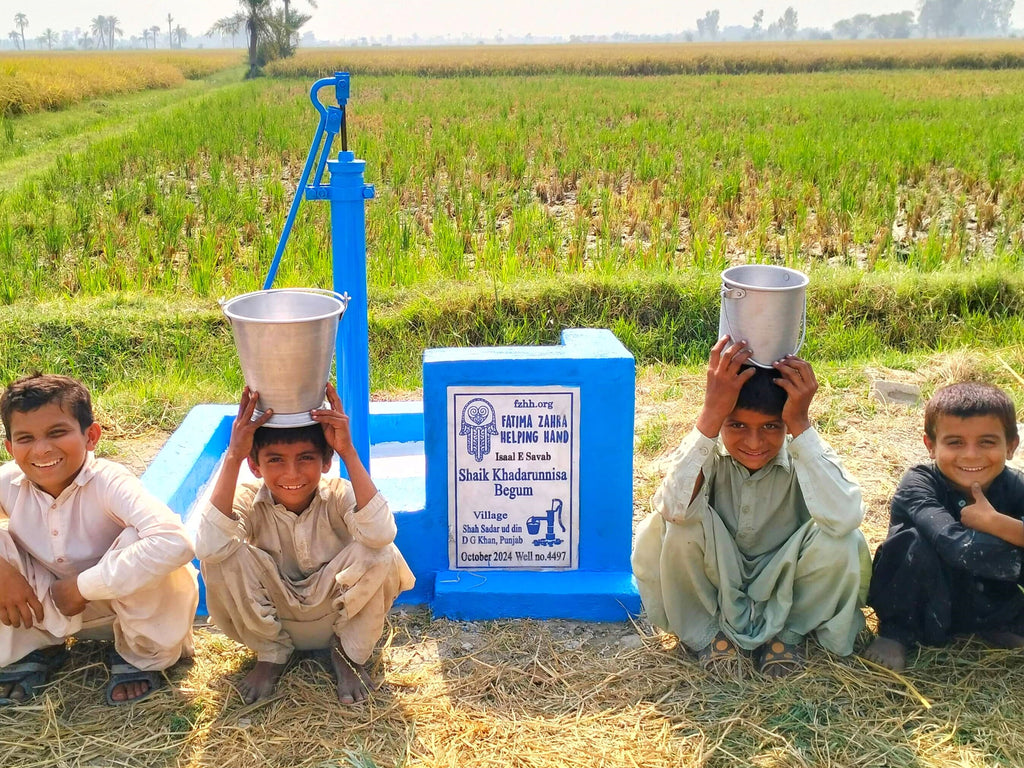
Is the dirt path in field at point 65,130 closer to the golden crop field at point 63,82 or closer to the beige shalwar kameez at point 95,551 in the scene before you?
the golden crop field at point 63,82

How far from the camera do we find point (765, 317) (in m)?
2.41

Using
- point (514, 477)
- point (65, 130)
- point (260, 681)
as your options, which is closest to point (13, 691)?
point (260, 681)

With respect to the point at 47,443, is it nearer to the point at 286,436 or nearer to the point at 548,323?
the point at 286,436

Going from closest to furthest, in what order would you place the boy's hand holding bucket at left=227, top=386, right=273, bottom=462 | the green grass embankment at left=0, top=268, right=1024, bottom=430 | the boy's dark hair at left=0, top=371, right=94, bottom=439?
the boy's hand holding bucket at left=227, top=386, right=273, bottom=462 → the boy's dark hair at left=0, top=371, right=94, bottom=439 → the green grass embankment at left=0, top=268, right=1024, bottom=430

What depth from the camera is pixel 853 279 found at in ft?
20.3

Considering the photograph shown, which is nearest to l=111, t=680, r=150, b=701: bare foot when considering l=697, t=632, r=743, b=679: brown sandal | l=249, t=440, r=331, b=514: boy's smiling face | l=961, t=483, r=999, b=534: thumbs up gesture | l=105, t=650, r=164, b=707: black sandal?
l=105, t=650, r=164, b=707: black sandal

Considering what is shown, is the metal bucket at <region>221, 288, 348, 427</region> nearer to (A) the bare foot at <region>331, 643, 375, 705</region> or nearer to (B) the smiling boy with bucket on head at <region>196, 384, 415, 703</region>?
(B) the smiling boy with bucket on head at <region>196, 384, 415, 703</region>

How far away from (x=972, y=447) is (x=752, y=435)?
1.90 feet

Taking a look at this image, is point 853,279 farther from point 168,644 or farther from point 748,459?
point 168,644

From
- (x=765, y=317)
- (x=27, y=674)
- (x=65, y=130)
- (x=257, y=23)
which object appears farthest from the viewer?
(x=257, y=23)

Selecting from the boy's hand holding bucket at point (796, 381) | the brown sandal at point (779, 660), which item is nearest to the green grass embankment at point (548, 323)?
the brown sandal at point (779, 660)

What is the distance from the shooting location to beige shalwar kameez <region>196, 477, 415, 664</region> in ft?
8.26

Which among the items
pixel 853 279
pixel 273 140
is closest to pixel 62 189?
pixel 273 140

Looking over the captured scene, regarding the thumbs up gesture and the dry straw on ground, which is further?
the thumbs up gesture
